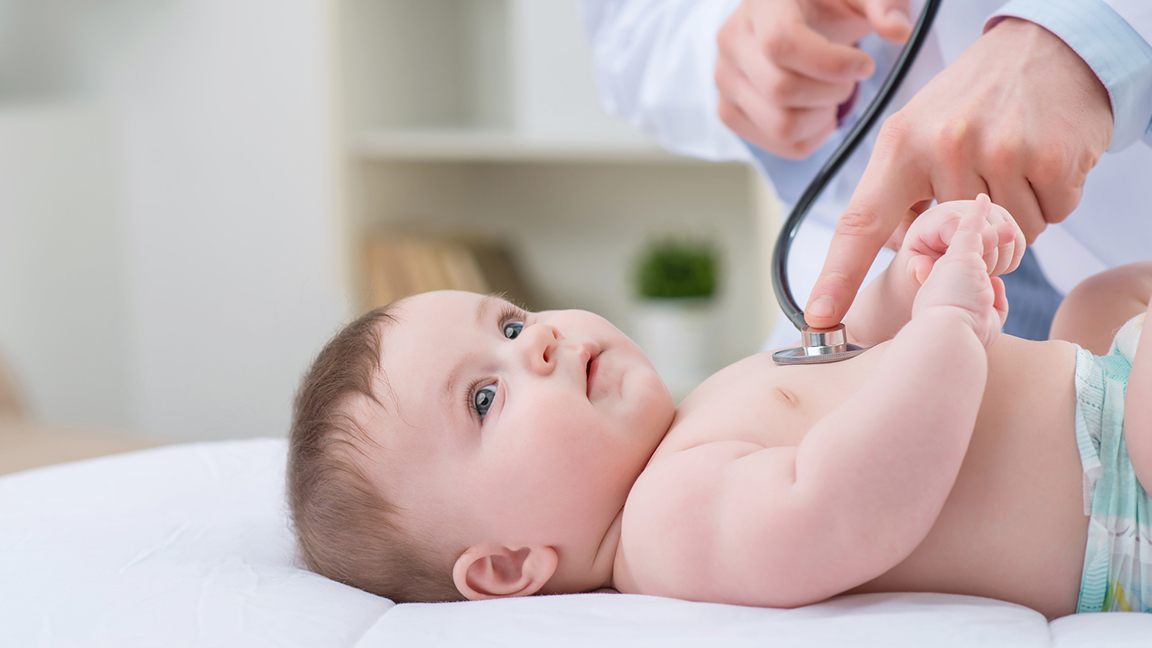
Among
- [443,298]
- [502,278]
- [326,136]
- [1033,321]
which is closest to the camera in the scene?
[443,298]

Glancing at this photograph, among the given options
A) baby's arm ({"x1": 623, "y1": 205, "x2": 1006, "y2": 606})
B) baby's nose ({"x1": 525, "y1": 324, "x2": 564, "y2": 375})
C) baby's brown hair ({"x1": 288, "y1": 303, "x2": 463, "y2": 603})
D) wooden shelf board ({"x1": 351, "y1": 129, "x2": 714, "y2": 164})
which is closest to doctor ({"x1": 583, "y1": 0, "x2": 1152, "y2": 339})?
baby's arm ({"x1": 623, "y1": 205, "x2": 1006, "y2": 606})

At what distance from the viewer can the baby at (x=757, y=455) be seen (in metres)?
0.61

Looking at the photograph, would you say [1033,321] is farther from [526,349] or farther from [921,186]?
[526,349]

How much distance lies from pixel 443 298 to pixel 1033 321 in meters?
0.65

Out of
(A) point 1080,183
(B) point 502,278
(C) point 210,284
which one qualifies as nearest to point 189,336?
(C) point 210,284

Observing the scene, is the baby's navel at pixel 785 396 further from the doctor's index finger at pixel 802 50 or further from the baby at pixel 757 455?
the doctor's index finger at pixel 802 50

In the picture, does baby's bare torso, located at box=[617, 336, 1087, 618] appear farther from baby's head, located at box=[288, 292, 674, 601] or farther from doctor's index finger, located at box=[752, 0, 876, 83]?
doctor's index finger, located at box=[752, 0, 876, 83]

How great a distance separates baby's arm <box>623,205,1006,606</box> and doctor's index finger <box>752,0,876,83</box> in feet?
1.40

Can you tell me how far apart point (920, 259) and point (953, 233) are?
0.03 m

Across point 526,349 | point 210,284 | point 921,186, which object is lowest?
point 210,284

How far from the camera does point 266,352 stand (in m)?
2.65

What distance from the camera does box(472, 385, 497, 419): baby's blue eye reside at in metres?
0.82

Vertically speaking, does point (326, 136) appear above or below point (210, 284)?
above

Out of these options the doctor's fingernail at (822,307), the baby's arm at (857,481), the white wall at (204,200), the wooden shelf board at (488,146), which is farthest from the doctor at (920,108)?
the white wall at (204,200)
